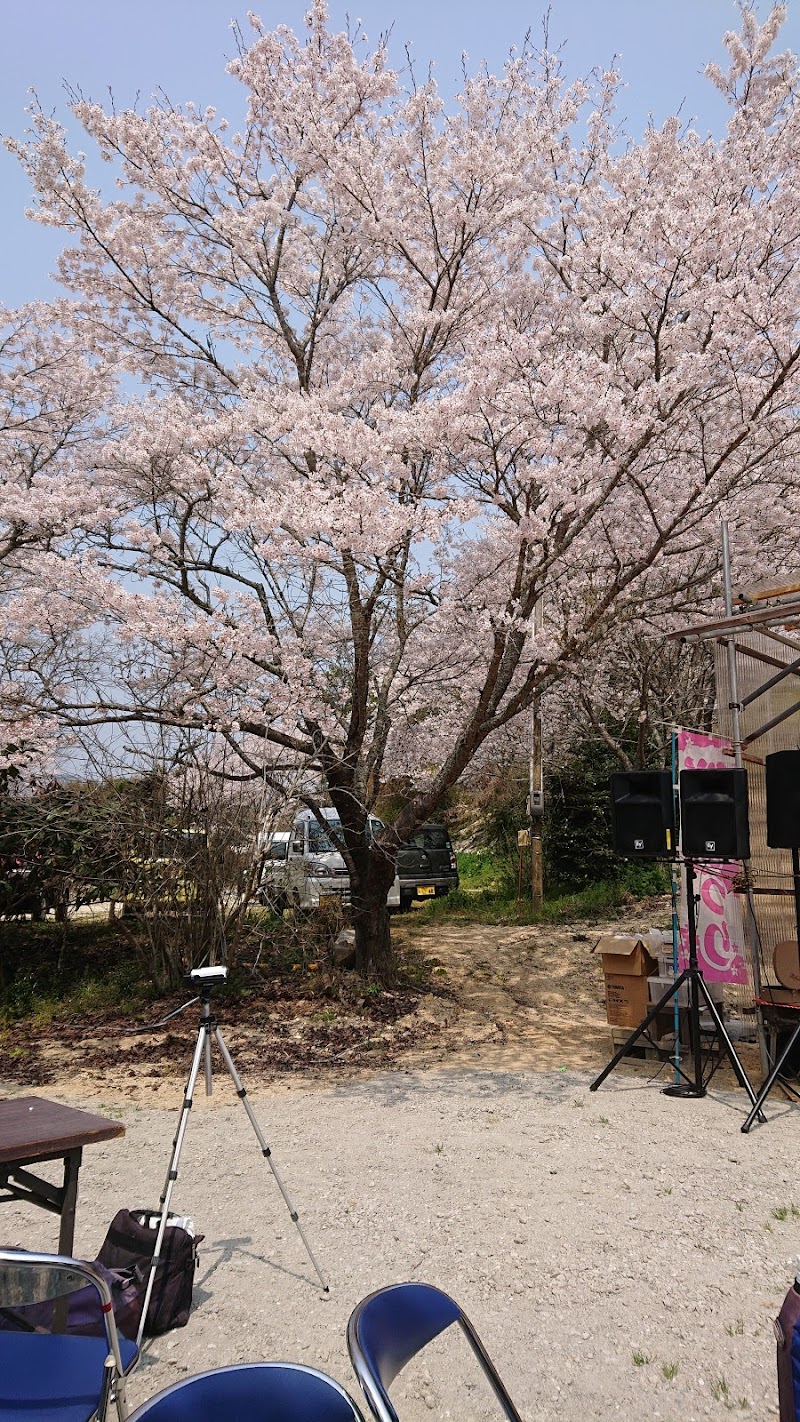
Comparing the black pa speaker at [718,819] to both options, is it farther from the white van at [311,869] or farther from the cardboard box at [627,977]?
the white van at [311,869]

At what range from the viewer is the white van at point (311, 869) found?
8453 mm

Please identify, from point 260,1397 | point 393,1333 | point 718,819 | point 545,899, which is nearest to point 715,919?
point 718,819

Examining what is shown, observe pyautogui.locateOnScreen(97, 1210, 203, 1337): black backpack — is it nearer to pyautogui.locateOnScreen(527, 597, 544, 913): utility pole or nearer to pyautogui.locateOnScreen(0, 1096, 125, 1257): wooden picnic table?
pyautogui.locateOnScreen(0, 1096, 125, 1257): wooden picnic table

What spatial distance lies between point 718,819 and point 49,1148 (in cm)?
397

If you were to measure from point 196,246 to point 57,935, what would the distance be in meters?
Answer: 6.88

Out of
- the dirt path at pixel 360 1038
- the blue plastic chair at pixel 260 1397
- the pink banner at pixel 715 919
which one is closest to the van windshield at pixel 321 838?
the dirt path at pixel 360 1038

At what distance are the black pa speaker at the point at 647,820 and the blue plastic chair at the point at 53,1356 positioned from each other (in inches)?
160

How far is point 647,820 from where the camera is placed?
5469 millimetres

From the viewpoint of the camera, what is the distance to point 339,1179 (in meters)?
4.14

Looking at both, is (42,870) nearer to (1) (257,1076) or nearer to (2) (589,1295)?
(1) (257,1076)

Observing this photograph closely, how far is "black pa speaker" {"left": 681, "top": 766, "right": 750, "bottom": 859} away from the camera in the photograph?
5.08 metres

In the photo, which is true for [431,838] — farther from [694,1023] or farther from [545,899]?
[694,1023]

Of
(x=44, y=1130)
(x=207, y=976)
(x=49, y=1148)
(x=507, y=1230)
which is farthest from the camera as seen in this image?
(x=507, y=1230)

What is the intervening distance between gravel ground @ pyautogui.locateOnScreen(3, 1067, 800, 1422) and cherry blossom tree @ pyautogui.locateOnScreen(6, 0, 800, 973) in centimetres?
344
